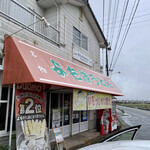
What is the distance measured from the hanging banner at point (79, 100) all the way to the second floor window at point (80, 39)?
4643 millimetres

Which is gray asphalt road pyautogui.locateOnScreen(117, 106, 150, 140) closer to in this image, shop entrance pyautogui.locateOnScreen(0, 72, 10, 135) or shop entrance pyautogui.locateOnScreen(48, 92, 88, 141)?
shop entrance pyautogui.locateOnScreen(48, 92, 88, 141)

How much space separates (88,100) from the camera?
21.9 ft

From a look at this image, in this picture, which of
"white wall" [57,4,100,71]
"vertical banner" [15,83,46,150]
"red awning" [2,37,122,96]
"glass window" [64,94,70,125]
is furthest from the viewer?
"white wall" [57,4,100,71]

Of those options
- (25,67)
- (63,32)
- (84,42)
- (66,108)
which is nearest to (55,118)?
(66,108)

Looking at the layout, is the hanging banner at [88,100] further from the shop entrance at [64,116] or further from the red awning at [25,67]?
the shop entrance at [64,116]

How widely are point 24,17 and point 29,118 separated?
473cm

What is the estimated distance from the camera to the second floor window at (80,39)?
9800 mm

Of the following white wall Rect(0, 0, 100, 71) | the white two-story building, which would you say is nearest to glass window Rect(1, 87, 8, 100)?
the white two-story building

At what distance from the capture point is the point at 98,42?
1333cm

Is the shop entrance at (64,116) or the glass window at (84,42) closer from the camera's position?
the shop entrance at (64,116)

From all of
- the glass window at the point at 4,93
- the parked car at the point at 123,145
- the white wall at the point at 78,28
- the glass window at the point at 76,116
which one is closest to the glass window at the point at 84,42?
the white wall at the point at 78,28

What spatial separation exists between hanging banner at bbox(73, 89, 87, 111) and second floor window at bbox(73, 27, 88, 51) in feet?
15.2

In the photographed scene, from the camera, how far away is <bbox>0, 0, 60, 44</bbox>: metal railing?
5559mm

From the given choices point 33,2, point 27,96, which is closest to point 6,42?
point 27,96
